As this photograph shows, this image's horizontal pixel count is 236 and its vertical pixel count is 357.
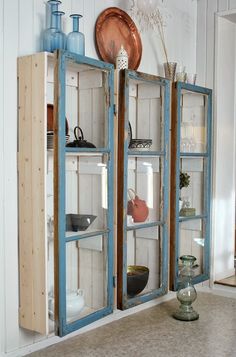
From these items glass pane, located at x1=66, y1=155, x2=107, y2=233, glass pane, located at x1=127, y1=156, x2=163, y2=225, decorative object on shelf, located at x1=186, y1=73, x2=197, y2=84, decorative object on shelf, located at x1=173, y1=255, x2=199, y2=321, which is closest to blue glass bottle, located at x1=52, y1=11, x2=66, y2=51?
glass pane, located at x1=66, y1=155, x2=107, y2=233

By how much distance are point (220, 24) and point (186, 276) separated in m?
2.22

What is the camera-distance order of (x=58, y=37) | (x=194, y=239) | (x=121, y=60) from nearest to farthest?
(x=58, y=37) < (x=121, y=60) < (x=194, y=239)

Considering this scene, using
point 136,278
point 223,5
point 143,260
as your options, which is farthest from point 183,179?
point 223,5

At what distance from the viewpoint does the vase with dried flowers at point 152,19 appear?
3387 mm

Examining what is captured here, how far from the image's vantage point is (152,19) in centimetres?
384

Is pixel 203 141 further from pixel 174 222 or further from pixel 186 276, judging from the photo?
pixel 186 276

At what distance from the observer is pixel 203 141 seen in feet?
13.4

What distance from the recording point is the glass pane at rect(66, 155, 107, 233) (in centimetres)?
285

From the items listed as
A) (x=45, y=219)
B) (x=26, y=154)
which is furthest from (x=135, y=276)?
(x=26, y=154)

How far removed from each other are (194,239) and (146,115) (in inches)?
46.9

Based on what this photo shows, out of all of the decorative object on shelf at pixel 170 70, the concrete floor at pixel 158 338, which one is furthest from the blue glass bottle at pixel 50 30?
the concrete floor at pixel 158 338

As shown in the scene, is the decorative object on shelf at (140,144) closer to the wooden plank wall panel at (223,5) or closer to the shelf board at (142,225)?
the shelf board at (142,225)

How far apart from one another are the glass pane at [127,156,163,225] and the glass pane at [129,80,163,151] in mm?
108

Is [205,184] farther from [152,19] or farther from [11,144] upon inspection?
[11,144]
